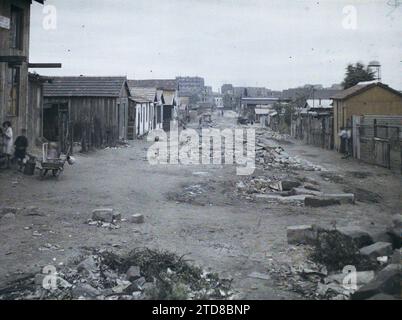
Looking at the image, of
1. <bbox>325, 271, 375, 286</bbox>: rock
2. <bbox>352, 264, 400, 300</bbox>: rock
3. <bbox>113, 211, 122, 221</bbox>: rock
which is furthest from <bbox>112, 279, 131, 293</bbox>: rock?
<bbox>113, 211, 122, 221</bbox>: rock

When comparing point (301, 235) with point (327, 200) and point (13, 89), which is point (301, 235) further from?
point (13, 89)

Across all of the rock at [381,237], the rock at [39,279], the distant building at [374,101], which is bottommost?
the rock at [39,279]

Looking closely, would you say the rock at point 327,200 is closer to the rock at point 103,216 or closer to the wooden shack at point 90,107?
the rock at point 103,216

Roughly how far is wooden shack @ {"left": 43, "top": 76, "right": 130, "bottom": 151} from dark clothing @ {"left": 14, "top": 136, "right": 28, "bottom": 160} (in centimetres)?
806

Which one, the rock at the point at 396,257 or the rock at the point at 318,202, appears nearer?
the rock at the point at 396,257

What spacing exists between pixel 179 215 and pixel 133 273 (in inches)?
152

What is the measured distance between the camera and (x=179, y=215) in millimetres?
9703

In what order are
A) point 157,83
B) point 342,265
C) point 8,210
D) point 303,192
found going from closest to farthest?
point 342,265, point 8,210, point 303,192, point 157,83

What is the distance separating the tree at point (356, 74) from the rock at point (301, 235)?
31.9 m

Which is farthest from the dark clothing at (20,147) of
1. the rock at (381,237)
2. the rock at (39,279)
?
the rock at (381,237)

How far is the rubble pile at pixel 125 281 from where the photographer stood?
5.28 m

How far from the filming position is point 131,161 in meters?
19.1

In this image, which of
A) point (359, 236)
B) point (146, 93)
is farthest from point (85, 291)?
point (146, 93)

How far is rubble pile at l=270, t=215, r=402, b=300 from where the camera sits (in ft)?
16.4
